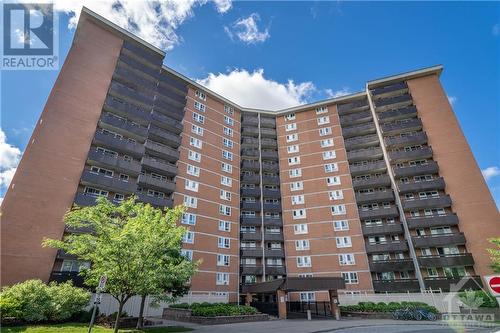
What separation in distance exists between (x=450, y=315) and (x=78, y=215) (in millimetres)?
37061

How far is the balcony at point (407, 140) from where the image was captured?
147ft

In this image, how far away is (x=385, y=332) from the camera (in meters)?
19.0

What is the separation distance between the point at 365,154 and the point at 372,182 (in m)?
5.53

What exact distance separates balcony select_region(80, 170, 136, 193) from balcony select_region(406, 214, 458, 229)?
3971 cm

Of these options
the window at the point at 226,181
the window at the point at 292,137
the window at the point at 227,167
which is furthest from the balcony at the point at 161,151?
the window at the point at 292,137

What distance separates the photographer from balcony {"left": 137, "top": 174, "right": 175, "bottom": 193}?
38.1 m

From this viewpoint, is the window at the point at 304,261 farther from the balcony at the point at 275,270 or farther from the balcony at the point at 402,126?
the balcony at the point at 402,126

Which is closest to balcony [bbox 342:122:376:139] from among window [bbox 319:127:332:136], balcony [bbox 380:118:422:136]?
balcony [bbox 380:118:422:136]

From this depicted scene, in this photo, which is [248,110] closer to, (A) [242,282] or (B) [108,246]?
(A) [242,282]

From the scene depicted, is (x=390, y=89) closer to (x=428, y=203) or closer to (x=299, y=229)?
(x=428, y=203)

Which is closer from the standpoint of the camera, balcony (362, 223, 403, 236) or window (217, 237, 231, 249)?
balcony (362, 223, 403, 236)

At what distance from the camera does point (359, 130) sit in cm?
5094

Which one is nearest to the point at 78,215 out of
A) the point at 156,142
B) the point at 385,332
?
the point at 385,332

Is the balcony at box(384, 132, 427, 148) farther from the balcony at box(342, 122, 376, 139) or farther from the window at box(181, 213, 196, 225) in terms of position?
the window at box(181, 213, 196, 225)
